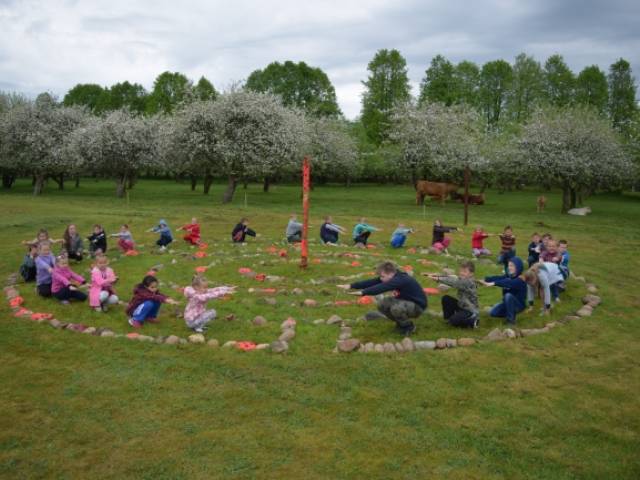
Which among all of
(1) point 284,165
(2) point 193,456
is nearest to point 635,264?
(2) point 193,456

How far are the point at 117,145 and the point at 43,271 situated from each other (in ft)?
106

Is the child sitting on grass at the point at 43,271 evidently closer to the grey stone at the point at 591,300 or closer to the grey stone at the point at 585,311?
the grey stone at the point at 585,311

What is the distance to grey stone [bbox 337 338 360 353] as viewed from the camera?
33.4ft

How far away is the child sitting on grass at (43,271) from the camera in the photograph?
1372cm

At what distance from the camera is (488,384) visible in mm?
8820

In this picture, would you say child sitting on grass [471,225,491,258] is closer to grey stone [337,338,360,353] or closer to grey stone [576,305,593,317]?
grey stone [576,305,593,317]

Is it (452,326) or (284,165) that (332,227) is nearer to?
(452,326)


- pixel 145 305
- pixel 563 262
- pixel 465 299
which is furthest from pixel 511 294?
pixel 145 305

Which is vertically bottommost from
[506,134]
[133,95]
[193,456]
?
[193,456]

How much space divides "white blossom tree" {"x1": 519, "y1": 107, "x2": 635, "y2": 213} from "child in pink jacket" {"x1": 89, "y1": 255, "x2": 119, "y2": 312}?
34608 millimetres

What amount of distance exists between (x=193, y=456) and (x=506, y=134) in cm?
6227

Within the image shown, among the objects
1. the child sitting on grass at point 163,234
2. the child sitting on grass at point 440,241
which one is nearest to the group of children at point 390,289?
the child sitting on grass at point 440,241

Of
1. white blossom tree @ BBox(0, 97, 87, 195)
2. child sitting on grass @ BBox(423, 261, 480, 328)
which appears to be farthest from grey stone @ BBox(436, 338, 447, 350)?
white blossom tree @ BBox(0, 97, 87, 195)

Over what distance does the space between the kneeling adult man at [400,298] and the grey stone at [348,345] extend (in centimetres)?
114
